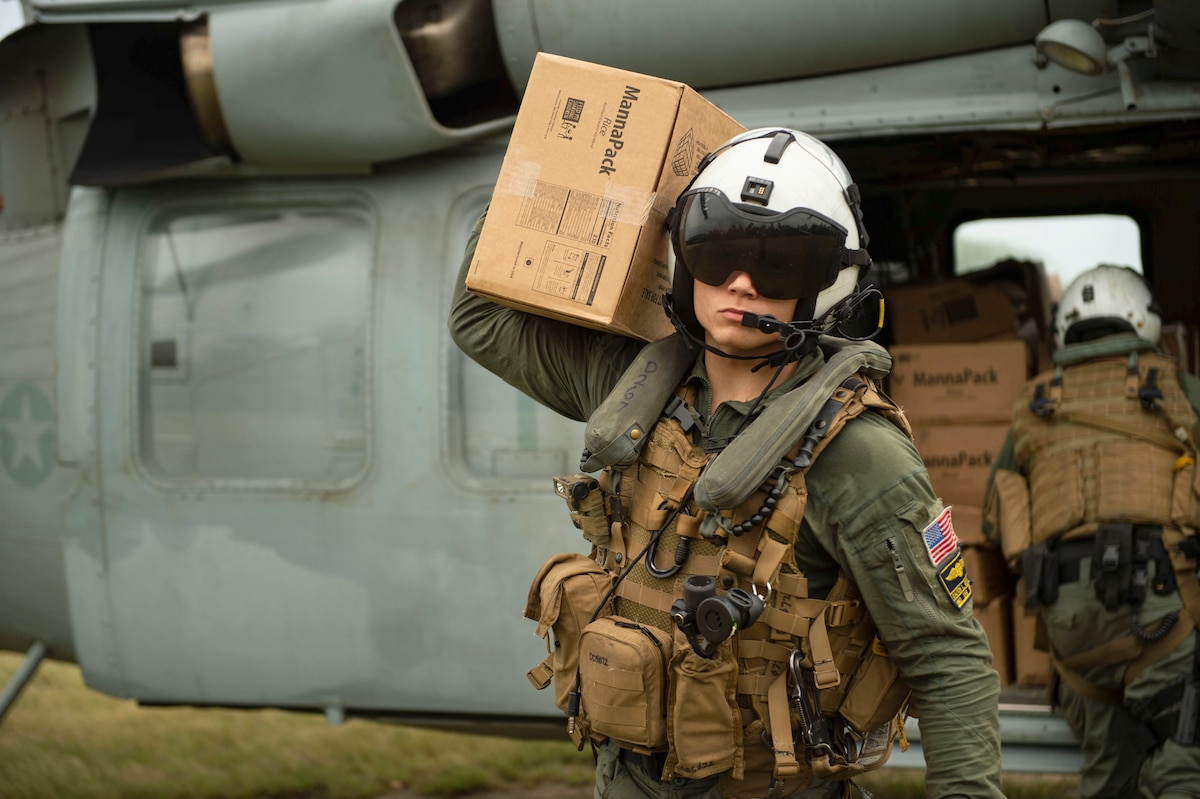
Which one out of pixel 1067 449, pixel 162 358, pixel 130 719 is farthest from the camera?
pixel 130 719

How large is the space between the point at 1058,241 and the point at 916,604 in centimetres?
435

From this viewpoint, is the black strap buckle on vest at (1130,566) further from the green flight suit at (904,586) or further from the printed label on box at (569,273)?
the printed label on box at (569,273)

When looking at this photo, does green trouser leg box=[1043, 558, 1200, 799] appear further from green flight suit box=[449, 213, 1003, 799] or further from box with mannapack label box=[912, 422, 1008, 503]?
green flight suit box=[449, 213, 1003, 799]

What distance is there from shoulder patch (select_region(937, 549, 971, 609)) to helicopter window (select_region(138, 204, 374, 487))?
259 centimetres

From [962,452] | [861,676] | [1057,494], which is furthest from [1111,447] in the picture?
[861,676]

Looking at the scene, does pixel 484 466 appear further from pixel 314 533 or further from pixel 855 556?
pixel 855 556

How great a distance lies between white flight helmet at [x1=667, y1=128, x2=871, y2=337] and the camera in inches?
79.0

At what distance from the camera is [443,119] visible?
4129 millimetres

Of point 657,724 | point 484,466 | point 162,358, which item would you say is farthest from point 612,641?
point 162,358

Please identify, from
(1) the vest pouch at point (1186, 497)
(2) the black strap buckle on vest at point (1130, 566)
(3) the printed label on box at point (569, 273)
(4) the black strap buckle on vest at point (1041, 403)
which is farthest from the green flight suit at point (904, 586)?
(4) the black strap buckle on vest at point (1041, 403)

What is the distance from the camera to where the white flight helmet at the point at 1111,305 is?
4.20 m

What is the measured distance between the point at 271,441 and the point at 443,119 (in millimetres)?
1278

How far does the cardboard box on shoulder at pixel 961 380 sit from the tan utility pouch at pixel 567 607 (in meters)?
2.86

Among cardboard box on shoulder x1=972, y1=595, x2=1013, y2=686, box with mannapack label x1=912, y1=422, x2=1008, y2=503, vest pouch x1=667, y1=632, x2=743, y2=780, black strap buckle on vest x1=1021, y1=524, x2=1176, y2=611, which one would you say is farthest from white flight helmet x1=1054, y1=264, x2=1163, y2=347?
vest pouch x1=667, y1=632, x2=743, y2=780
